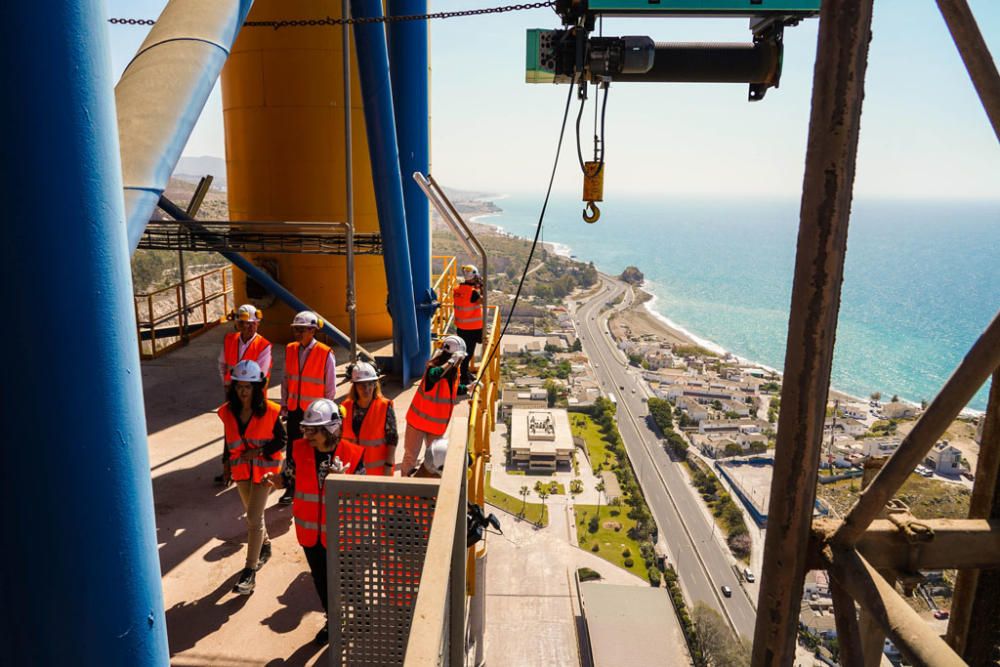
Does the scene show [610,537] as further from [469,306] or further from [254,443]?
[254,443]

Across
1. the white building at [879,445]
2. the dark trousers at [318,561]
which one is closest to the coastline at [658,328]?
the white building at [879,445]

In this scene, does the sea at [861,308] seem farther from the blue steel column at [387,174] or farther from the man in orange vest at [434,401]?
the man in orange vest at [434,401]

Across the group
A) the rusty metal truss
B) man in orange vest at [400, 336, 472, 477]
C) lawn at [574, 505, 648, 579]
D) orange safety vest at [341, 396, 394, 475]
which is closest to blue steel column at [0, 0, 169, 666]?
the rusty metal truss

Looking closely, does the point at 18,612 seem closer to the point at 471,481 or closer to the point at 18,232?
the point at 18,232

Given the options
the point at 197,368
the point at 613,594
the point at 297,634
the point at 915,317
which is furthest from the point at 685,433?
the point at 915,317

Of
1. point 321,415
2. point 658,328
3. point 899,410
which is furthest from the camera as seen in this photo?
point 658,328

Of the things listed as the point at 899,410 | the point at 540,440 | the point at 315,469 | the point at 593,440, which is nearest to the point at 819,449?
the point at 315,469

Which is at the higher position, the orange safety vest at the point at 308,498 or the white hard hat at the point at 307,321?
the white hard hat at the point at 307,321
